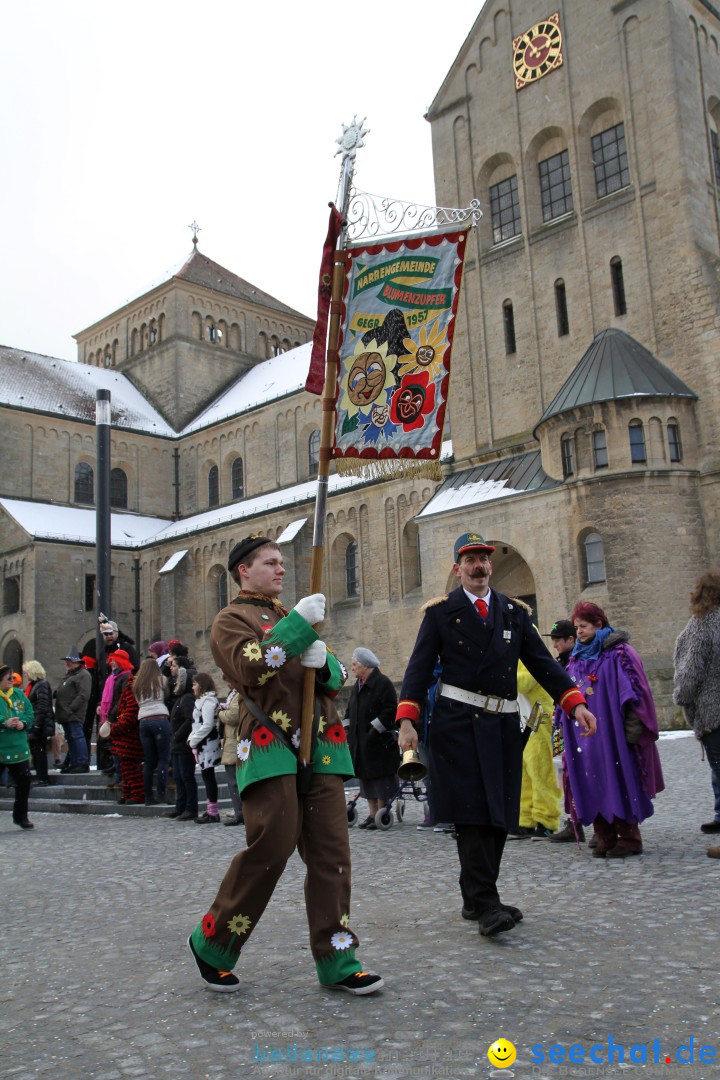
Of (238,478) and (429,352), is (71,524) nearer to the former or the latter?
(238,478)

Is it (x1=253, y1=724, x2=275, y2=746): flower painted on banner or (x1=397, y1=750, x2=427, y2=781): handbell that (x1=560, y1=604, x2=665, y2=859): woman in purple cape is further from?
(x1=253, y1=724, x2=275, y2=746): flower painted on banner

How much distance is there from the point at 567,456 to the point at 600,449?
94 cm

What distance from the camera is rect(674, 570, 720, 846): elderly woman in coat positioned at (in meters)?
7.09

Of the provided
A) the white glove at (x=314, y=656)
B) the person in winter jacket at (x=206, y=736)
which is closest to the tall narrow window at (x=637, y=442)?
the person in winter jacket at (x=206, y=736)

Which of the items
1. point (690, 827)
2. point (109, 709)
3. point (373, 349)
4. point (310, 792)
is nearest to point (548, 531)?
point (109, 709)

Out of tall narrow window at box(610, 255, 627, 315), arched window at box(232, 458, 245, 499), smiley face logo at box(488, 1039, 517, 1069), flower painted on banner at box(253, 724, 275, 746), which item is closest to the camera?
smiley face logo at box(488, 1039, 517, 1069)

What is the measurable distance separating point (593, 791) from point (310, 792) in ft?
11.3

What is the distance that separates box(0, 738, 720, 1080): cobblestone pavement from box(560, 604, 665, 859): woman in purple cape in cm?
26

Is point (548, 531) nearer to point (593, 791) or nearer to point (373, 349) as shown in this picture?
point (593, 791)

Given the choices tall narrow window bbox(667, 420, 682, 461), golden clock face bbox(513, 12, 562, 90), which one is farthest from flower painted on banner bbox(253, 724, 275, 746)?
golden clock face bbox(513, 12, 562, 90)

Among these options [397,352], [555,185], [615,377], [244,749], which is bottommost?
[244,749]

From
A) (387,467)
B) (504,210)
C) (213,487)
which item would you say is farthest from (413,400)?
(213,487)

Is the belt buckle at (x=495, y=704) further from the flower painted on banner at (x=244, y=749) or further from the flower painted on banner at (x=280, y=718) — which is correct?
the flower painted on banner at (x=244, y=749)

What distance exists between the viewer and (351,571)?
34.1 meters
